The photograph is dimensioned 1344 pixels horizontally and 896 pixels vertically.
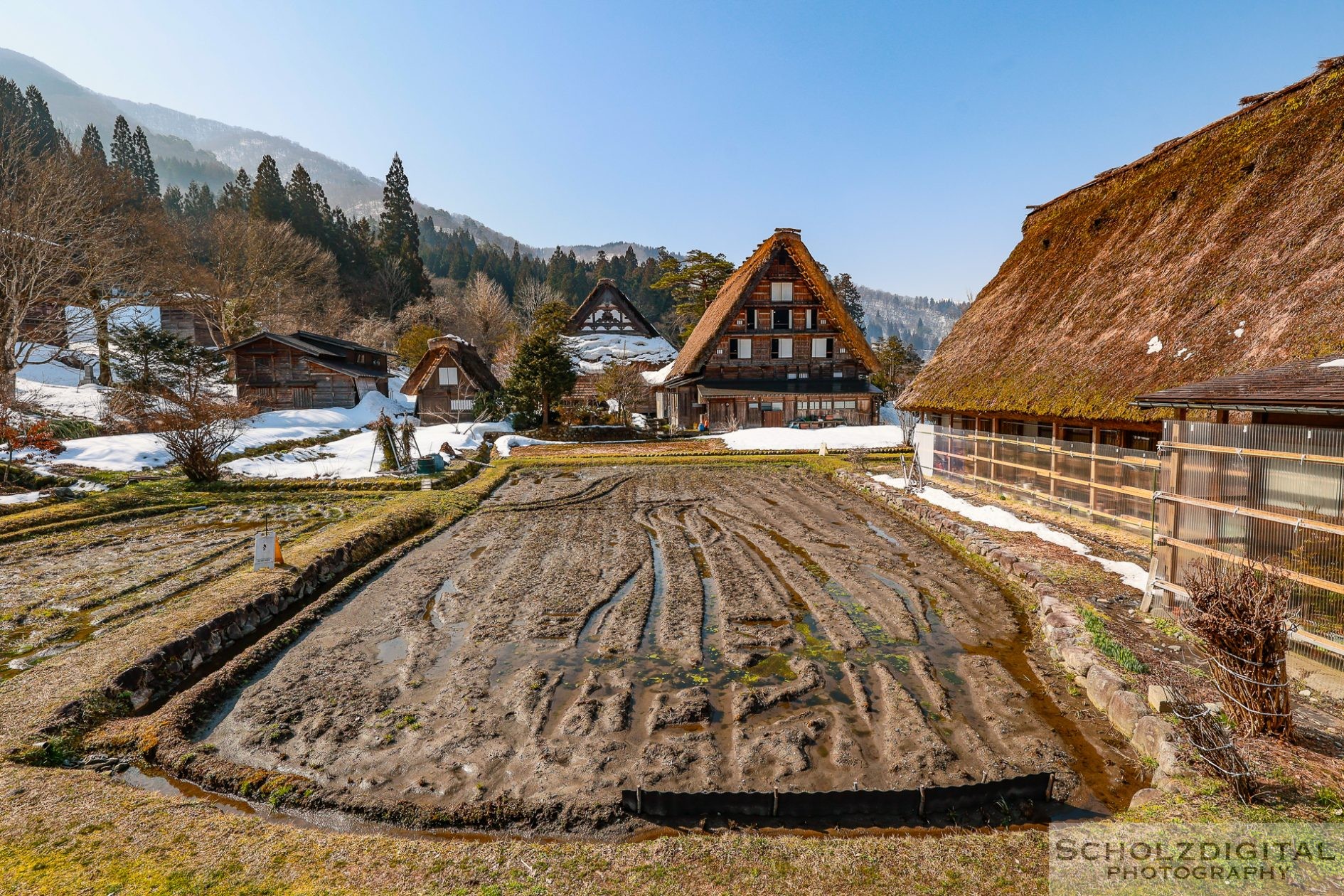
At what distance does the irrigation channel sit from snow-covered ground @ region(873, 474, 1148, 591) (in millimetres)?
1746

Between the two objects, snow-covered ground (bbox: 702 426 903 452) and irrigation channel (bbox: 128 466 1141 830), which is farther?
snow-covered ground (bbox: 702 426 903 452)

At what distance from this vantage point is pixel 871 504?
16.2m

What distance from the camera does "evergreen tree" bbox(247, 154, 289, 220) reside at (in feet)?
183

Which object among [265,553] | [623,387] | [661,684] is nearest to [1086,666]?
[661,684]

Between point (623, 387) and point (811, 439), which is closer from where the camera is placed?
point (811, 439)

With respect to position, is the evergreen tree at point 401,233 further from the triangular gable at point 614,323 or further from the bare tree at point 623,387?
the bare tree at point 623,387

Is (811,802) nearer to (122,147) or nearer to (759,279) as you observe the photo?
(759,279)

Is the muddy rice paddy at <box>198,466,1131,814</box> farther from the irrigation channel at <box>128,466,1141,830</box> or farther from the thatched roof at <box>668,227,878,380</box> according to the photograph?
the thatched roof at <box>668,227,878,380</box>

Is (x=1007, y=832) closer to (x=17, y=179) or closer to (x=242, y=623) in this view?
(x=242, y=623)

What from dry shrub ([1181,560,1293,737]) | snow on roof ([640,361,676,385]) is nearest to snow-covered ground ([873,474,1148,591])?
dry shrub ([1181,560,1293,737])

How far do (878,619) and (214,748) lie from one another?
7.48 meters

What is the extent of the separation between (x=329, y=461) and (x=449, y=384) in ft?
57.5

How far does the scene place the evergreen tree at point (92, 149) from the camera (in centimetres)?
4390

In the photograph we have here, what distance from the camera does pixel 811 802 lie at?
447 cm
